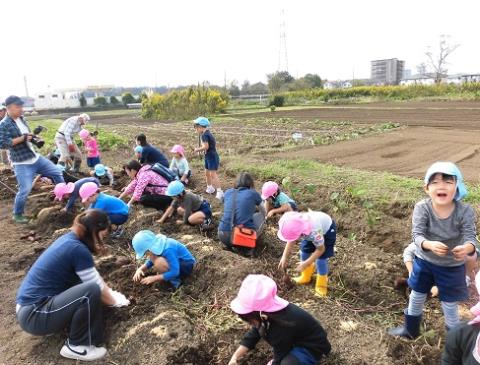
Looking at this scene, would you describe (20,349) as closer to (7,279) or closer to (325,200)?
(7,279)

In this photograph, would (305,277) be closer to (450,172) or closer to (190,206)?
(450,172)

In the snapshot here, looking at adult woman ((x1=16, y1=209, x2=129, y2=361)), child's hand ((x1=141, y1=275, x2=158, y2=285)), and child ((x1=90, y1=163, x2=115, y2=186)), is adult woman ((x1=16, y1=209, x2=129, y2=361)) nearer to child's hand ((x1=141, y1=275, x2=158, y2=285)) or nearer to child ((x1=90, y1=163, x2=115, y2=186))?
child's hand ((x1=141, y1=275, x2=158, y2=285))

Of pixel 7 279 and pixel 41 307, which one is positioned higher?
pixel 41 307

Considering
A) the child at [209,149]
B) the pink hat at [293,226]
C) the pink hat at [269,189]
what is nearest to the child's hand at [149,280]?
the pink hat at [293,226]

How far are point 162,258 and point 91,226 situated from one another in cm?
95

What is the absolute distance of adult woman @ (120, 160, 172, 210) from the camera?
20.0 feet

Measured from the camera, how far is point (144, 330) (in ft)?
10.7

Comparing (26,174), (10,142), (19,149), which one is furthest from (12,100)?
(26,174)

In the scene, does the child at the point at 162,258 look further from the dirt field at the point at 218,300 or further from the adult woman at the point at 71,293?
the adult woman at the point at 71,293

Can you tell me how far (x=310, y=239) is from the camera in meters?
3.60

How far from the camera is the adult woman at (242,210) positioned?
4.75 metres

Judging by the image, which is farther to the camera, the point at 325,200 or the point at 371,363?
the point at 325,200

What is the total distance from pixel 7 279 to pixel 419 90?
127 ft

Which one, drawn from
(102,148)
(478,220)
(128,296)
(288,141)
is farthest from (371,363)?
(102,148)
